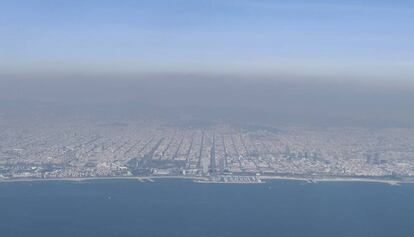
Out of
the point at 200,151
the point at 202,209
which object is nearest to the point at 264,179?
the point at 202,209

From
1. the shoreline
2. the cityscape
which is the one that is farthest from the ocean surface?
the cityscape

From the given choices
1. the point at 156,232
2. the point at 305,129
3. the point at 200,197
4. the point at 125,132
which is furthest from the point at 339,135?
the point at 156,232

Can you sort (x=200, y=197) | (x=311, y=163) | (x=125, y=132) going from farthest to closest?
(x=125, y=132) → (x=311, y=163) → (x=200, y=197)

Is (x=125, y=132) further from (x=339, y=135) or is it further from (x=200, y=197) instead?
Result: (x=200, y=197)

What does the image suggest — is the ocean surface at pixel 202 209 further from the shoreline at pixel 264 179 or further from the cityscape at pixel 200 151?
the cityscape at pixel 200 151

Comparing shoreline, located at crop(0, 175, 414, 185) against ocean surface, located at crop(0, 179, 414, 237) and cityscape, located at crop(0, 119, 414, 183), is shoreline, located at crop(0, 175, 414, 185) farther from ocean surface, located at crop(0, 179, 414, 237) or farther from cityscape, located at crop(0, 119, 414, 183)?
ocean surface, located at crop(0, 179, 414, 237)

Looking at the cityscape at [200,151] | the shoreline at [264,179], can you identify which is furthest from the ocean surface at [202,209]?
the cityscape at [200,151]

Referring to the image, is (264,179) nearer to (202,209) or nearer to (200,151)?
(202,209)
